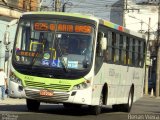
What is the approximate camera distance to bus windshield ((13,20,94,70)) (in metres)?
19.1

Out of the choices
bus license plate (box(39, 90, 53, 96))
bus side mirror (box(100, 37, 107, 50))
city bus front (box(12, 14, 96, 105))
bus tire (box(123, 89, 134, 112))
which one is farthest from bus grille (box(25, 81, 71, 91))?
bus tire (box(123, 89, 134, 112))

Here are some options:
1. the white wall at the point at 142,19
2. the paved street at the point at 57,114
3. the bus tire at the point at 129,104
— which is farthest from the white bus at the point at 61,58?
the white wall at the point at 142,19

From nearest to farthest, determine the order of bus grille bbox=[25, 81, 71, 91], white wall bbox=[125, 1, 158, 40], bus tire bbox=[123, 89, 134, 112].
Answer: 1. bus grille bbox=[25, 81, 71, 91]
2. bus tire bbox=[123, 89, 134, 112]
3. white wall bbox=[125, 1, 158, 40]

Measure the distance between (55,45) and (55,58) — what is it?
15.7 inches

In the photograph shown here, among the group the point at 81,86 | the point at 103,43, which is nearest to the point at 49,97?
the point at 81,86

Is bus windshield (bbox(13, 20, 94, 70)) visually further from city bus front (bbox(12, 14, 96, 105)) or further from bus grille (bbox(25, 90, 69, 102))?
bus grille (bbox(25, 90, 69, 102))

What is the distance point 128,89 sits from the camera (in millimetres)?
24828

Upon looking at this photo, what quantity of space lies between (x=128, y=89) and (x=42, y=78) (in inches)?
256

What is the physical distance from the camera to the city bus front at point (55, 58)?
18984 mm

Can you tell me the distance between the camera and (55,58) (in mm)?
19188

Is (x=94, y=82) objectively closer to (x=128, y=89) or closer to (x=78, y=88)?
(x=78, y=88)

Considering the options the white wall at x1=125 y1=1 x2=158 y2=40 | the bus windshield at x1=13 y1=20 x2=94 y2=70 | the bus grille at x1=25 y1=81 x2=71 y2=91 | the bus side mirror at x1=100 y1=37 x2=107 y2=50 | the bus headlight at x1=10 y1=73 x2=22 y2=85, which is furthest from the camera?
the white wall at x1=125 y1=1 x2=158 y2=40

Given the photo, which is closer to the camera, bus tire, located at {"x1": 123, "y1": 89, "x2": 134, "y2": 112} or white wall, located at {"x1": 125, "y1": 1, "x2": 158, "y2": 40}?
bus tire, located at {"x1": 123, "y1": 89, "x2": 134, "y2": 112}

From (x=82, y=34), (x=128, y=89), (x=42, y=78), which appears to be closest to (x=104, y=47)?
(x=82, y=34)
